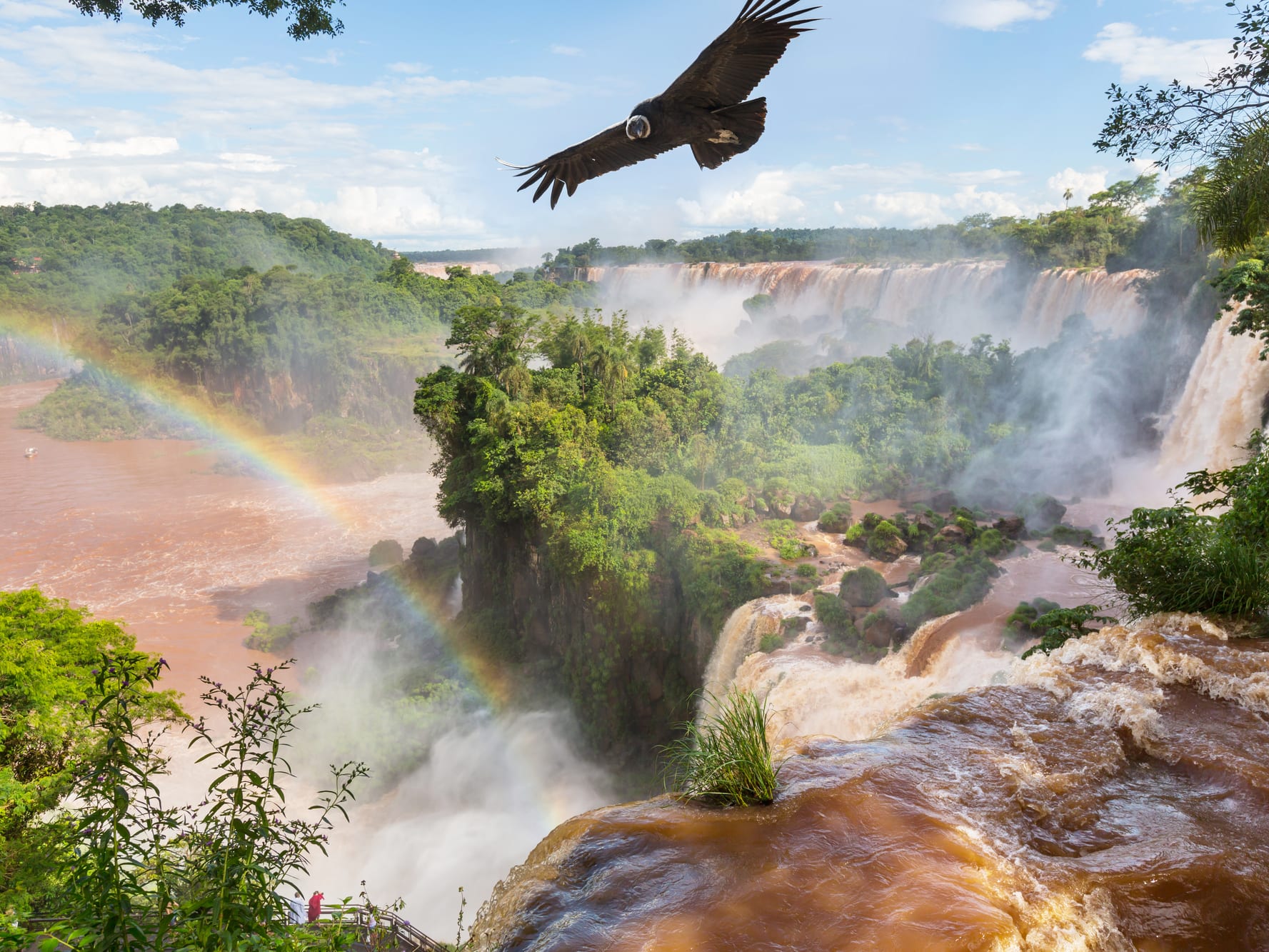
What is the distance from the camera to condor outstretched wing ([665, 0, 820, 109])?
3795 millimetres

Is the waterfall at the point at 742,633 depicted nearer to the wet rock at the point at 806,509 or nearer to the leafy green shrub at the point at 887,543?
the leafy green shrub at the point at 887,543

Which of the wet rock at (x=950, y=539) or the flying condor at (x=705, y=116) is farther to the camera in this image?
the wet rock at (x=950, y=539)

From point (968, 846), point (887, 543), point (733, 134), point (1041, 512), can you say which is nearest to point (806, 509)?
point (887, 543)

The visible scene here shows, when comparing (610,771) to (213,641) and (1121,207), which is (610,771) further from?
(1121,207)

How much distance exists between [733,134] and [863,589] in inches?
513

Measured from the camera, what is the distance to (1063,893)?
13.5ft

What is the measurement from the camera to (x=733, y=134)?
4.38 metres

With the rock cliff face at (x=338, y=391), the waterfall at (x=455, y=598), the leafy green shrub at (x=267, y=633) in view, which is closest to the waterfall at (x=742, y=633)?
the waterfall at (x=455, y=598)

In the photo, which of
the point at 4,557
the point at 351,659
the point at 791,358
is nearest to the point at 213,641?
the point at 351,659

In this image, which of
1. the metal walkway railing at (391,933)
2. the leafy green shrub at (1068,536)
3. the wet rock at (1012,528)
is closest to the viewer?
the metal walkway railing at (391,933)

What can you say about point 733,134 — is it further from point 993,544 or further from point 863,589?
point 993,544

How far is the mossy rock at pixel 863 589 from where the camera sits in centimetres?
1595

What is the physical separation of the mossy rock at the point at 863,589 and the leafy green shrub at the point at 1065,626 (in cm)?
530

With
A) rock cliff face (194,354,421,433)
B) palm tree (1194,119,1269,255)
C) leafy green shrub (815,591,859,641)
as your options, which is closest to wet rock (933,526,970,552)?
leafy green shrub (815,591,859,641)
